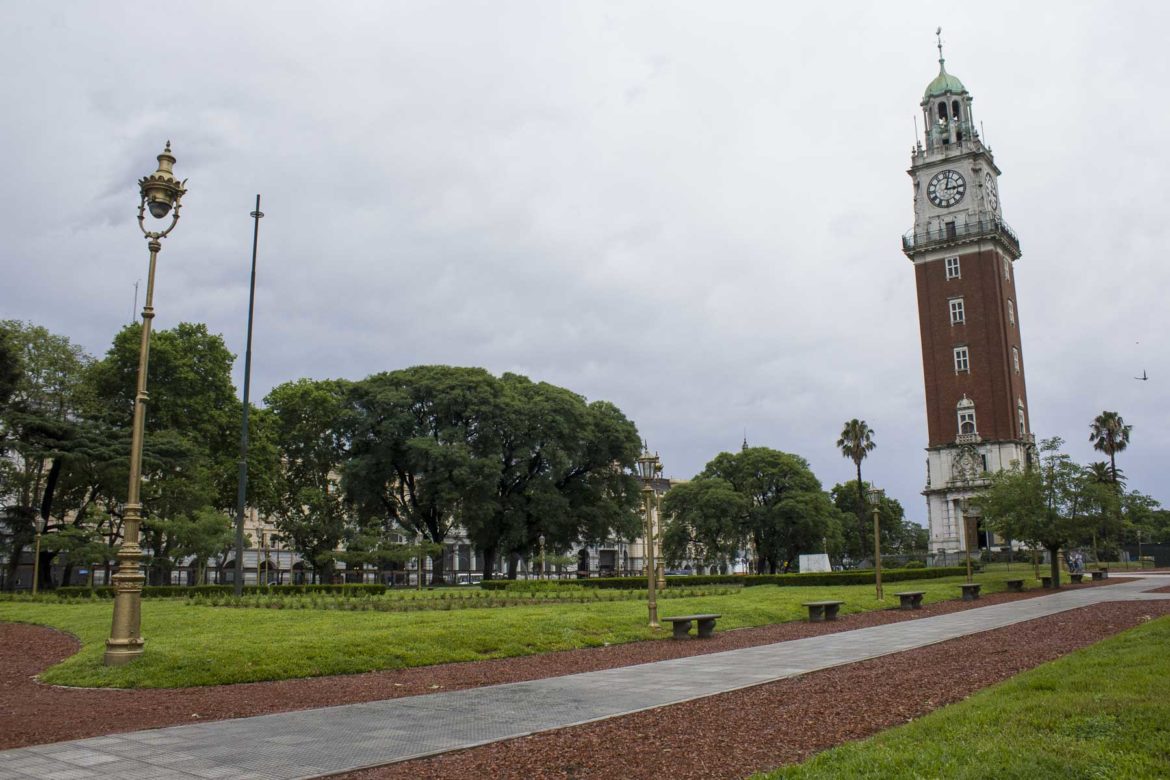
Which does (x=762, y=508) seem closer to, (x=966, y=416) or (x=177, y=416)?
(x=966, y=416)

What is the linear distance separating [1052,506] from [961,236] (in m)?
38.0

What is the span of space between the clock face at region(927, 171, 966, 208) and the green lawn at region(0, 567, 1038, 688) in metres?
55.0

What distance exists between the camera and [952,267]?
7188cm

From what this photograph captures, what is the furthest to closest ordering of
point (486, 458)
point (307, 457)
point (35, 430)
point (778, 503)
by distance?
point (778, 503) → point (307, 457) → point (486, 458) → point (35, 430)

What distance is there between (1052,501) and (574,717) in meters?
36.3

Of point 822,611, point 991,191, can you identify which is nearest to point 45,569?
point 822,611

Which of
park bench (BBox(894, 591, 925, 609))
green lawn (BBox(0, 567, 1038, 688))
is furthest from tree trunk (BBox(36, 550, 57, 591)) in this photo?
park bench (BBox(894, 591, 925, 609))

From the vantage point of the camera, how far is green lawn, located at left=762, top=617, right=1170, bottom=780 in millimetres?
5859

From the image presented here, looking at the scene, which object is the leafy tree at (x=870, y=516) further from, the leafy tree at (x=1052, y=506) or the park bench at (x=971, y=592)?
the park bench at (x=971, y=592)

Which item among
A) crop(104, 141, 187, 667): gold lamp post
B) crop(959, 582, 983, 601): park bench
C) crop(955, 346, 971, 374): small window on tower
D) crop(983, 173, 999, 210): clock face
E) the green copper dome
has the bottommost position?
crop(959, 582, 983, 601): park bench

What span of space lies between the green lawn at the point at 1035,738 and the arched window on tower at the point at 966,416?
213 ft

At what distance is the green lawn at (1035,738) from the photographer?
586cm

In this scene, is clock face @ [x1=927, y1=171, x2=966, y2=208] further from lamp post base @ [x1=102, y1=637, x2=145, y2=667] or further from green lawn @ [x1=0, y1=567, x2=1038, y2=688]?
lamp post base @ [x1=102, y1=637, x2=145, y2=667]

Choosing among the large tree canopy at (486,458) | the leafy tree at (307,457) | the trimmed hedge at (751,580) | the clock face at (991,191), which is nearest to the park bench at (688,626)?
the trimmed hedge at (751,580)
